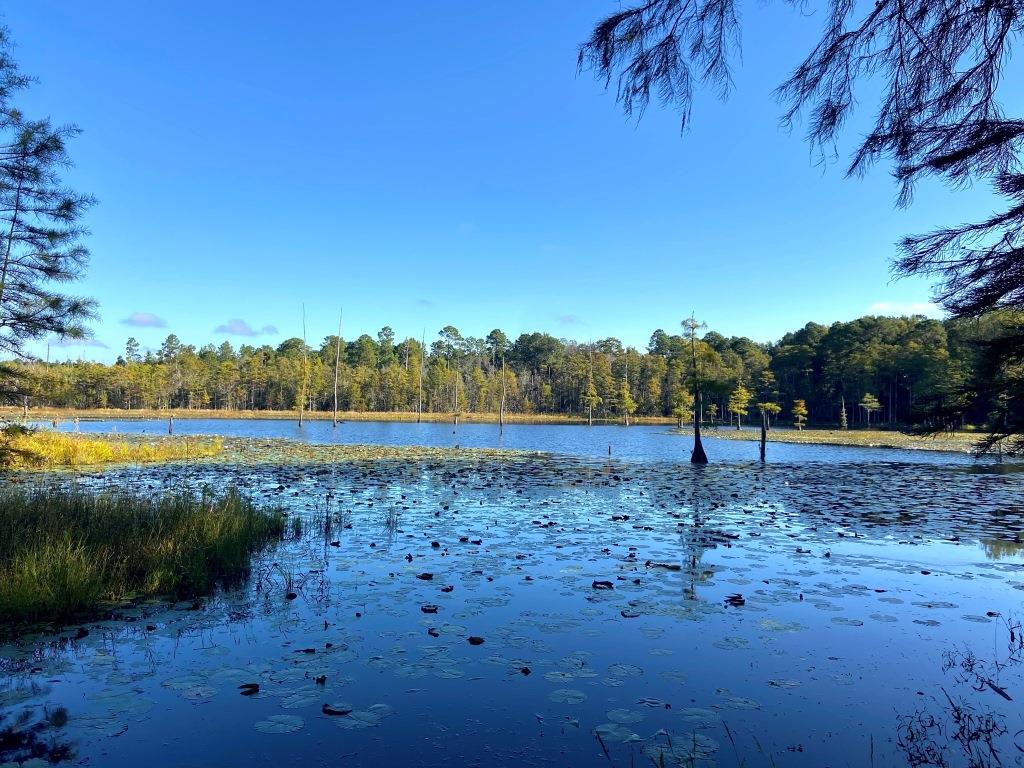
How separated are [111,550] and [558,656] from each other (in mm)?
6075

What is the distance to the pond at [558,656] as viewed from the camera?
149 inches

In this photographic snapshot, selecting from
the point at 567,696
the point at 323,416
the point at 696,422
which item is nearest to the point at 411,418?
the point at 323,416

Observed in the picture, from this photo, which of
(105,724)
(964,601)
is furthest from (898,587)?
(105,724)

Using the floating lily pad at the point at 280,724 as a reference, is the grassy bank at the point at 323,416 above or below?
above

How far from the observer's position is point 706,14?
3.56m

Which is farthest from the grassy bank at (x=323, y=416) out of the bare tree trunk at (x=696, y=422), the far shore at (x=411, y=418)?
the bare tree trunk at (x=696, y=422)

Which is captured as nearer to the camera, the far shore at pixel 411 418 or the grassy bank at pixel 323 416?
the far shore at pixel 411 418

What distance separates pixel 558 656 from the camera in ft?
17.2

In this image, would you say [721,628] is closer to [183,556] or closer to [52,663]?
[52,663]

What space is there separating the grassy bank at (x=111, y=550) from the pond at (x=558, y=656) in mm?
538

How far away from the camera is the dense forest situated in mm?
74562

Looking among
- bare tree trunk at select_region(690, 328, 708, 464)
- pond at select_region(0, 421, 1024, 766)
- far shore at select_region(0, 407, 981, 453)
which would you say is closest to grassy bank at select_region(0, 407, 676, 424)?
far shore at select_region(0, 407, 981, 453)

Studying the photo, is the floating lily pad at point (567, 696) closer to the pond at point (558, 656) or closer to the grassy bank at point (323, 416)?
the pond at point (558, 656)

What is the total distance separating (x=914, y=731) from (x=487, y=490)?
13.6 m
